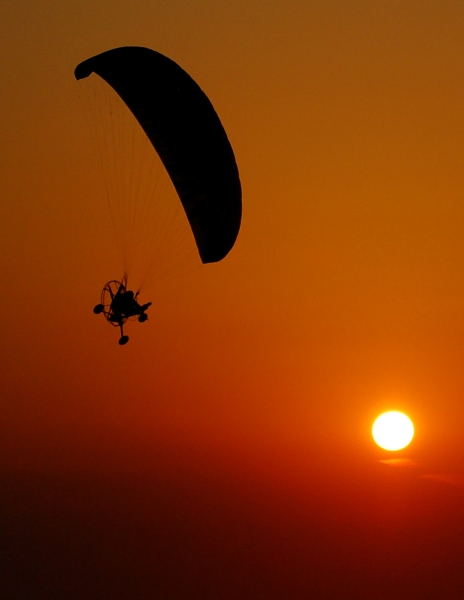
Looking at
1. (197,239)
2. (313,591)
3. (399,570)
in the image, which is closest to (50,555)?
(313,591)

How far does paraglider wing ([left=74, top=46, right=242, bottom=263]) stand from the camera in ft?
131

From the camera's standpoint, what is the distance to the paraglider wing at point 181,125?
40.1m

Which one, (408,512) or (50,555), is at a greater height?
(408,512)

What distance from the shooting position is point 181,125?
40438 mm

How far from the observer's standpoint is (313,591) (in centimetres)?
11919

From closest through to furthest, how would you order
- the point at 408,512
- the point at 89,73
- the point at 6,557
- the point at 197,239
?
the point at 89,73, the point at 197,239, the point at 408,512, the point at 6,557

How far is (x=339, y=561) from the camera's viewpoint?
4601 inches

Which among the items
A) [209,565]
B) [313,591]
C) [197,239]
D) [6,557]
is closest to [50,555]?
[6,557]

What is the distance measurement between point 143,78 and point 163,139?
2.37 m

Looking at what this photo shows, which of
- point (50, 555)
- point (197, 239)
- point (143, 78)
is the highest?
point (50, 555)

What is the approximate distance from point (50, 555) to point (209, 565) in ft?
57.8

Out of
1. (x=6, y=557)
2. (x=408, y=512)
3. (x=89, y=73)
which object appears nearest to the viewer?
(x=89, y=73)

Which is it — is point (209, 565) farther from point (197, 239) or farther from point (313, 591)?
point (197, 239)

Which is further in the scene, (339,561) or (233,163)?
(339,561)
